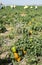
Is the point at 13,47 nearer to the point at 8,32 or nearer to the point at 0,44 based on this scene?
the point at 0,44

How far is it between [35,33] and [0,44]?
1.33 metres

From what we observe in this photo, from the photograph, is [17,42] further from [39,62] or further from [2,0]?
[2,0]

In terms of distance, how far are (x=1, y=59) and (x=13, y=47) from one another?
563 millimetres

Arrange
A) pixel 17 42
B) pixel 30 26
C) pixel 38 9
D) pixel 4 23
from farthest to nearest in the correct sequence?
pixel 38 9 < pixel 4 23 < pixel 30 26 < pixel 17 42

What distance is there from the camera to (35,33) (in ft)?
23.2

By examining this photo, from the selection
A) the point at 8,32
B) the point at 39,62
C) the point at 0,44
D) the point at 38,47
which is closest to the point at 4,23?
the point at 8,32

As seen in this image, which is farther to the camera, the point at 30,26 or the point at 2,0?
the point at 2,0

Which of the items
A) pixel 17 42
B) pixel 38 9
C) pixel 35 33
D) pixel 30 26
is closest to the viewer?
pixel 17 42

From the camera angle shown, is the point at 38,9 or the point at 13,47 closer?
the point at 13,47

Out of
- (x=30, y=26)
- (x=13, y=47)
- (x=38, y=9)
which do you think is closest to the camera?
(x=13, y=47)

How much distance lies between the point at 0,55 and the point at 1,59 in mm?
217

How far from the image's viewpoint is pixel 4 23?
8320 millimetres

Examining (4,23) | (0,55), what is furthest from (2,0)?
(0,55)

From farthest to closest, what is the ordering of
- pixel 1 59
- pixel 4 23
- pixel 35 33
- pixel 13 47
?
pixel 4 23 → pixel 35 33 → pixel 13 47 → pixel 1 59
